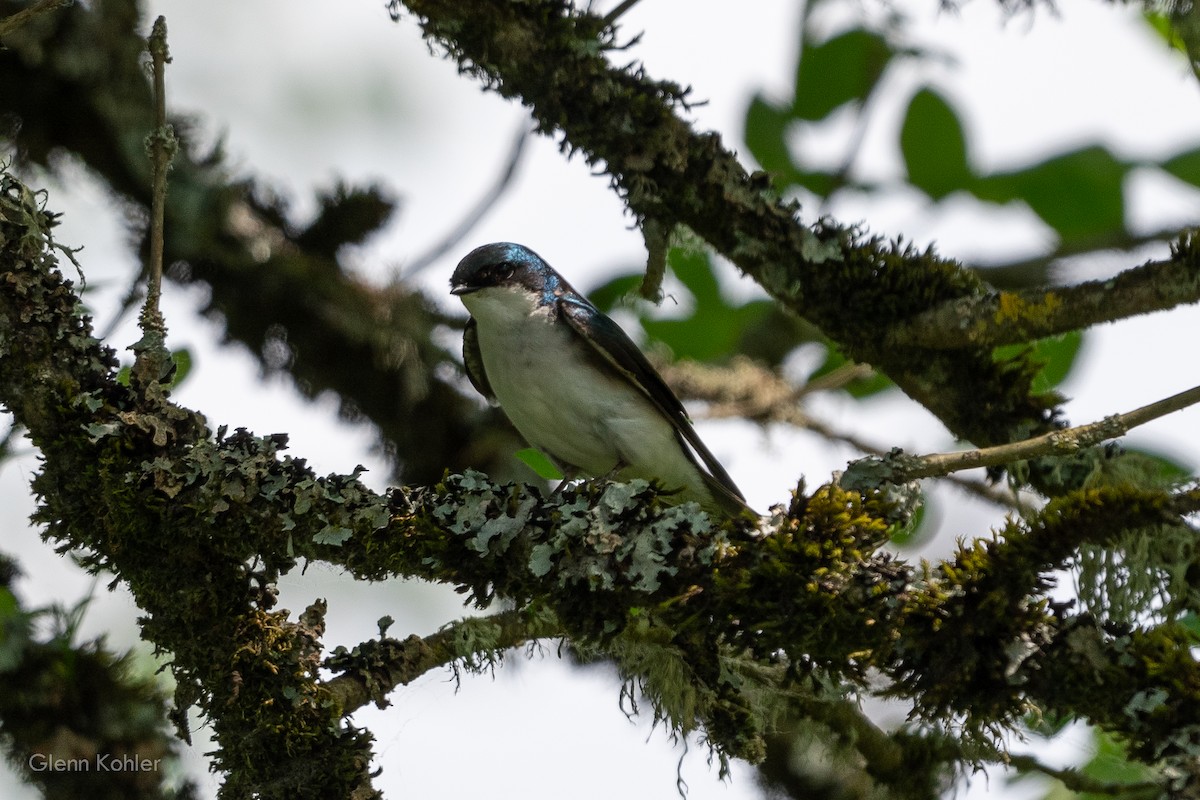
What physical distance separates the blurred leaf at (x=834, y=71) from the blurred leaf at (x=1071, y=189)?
728mm

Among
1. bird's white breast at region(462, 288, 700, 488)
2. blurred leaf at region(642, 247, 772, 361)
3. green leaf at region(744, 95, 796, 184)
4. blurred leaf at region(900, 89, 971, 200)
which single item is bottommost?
bird's white breast at region(462, 288, 700, 488)

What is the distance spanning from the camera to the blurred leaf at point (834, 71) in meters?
5.25

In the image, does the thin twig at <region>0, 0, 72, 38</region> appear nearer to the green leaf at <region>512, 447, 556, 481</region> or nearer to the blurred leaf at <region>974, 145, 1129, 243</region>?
the green leaf at <region>512, 447, 556, 481</region>

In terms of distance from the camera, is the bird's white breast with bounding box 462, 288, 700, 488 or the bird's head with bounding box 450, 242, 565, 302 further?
the bird's head with bounding box 450, 242, 565, 302

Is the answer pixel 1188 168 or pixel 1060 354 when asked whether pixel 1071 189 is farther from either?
pixel 1060 354

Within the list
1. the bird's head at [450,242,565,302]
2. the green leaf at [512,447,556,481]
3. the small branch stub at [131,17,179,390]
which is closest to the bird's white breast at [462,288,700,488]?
the bird's head at [450,242,565,302]

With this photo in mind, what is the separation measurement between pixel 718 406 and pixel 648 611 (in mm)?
3456

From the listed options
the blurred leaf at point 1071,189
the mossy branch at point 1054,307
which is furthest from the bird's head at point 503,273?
the mossy branch at point 1054,307

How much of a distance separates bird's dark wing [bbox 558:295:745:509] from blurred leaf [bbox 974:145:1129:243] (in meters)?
1.63

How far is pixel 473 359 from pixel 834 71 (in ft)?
6.93

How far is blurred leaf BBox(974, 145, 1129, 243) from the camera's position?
498 cm

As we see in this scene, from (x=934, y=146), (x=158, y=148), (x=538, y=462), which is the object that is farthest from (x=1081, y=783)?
(x=158, y=148)

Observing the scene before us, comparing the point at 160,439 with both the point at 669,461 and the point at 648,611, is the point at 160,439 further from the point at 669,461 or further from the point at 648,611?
the point at 669,461

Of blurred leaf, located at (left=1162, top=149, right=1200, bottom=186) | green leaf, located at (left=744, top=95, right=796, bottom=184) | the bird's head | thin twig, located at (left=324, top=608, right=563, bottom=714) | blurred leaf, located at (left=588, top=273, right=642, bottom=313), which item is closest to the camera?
thin twig, located at (left=324, top=608, right=563, bottom=714)
